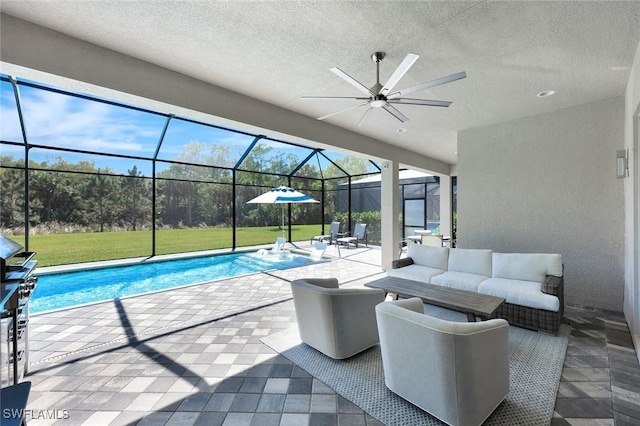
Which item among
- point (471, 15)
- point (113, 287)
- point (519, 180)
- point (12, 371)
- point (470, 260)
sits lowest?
point (113, 287)

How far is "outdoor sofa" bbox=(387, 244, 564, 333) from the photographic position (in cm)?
326

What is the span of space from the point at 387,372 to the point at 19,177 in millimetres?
8104

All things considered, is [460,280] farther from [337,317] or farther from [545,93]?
[545,93]

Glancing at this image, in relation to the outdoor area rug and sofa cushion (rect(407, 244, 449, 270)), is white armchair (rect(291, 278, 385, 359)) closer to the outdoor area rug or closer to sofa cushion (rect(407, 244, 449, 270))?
the outdoor area rug

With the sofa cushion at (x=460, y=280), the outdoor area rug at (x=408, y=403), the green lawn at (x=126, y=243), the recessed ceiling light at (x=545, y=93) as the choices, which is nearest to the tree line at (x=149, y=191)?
the green lawn at (x=126, y=243)

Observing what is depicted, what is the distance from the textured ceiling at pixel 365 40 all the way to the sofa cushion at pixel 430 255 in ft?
8.22

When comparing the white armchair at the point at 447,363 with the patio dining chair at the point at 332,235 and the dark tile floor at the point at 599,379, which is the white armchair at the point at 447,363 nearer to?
the dark tile floor at the point at 599,379

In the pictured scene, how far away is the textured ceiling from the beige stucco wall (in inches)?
26.0

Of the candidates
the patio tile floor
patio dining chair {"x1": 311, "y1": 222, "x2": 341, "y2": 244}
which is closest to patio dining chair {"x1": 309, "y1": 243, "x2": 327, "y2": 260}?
patio dining chair {"x1": 311, "y1": 222, "x2": 341, "y2": 244}

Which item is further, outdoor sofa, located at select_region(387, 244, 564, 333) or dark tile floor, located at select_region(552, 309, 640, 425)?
outdoor sofa, located at select_region(387, 244, 564, 333)

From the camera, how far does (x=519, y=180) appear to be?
4906mm

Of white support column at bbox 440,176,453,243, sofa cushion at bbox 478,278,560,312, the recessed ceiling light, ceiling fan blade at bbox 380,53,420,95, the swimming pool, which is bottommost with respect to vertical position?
the swimming pool

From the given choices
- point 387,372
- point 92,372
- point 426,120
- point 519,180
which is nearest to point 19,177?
point 92,372

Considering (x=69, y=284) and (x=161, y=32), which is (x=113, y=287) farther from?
(x=161, y=32)
